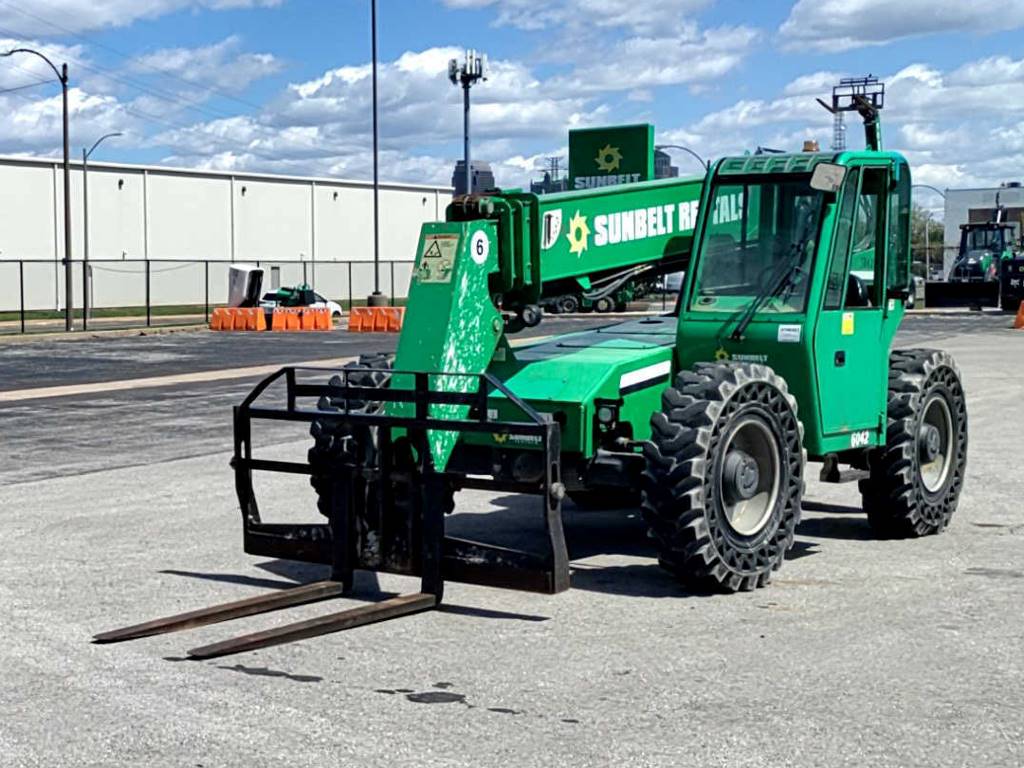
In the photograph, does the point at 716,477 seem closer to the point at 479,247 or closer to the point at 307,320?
the point at 479,247

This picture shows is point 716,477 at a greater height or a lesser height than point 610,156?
lesser

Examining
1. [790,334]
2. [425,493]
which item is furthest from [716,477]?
[425,493]

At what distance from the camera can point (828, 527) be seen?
11109 mm

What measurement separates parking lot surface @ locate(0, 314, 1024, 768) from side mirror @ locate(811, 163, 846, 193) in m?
2.42

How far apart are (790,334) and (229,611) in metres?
3.86

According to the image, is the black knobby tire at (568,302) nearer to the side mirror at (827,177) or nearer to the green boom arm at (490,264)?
the green boom arm at (490,264)

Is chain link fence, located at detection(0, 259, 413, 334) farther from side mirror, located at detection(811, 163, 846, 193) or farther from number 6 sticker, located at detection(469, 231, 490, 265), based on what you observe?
number 6 sticker, located at detection(469, 231, 490, 265)

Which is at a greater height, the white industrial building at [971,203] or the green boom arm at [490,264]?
the white industrial building at [971,203]

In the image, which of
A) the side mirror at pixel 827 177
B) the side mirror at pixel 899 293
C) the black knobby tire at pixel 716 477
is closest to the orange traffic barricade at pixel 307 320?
the side mirror at pixel 899 293

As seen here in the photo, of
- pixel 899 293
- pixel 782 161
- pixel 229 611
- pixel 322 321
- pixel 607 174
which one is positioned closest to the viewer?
pixel 229 611

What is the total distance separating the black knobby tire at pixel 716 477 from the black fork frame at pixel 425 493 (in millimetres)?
710

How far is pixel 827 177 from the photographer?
9438 millimetres

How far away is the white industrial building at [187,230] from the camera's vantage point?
71688 mm

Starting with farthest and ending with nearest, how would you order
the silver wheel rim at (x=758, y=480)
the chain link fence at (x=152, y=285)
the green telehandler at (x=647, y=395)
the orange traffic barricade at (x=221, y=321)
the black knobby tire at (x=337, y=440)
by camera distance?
1. the chain link fence at (x=152, y=285)
2. the orange traffic barricade at (x=221, y=321)
3. the silver wheel rim at (x=758, y=480)
4. the black knobby tire at (x=337, y=440)
5. the green telehandler at (x=647, y=395)
